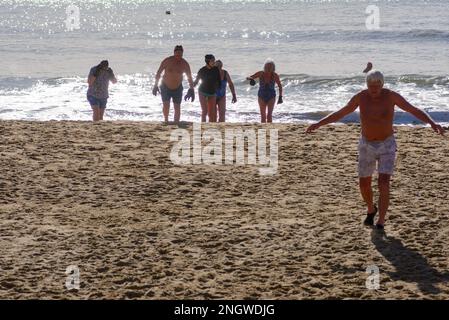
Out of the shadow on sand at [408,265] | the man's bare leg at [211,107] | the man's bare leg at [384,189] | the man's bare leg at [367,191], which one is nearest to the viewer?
the shadow on sand at [408,265]

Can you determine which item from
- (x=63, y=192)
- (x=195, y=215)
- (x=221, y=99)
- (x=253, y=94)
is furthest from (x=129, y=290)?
(x=253, y=94)

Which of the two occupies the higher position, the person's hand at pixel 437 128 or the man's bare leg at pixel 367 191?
the person's hand at pixel 437 128

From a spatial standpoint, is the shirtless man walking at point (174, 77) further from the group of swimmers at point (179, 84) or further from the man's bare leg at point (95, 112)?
the man's bare leg at point (95, 112)

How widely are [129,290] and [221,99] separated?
825cm

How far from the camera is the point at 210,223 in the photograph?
732 cm

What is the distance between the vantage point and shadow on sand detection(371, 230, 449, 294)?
5.95m

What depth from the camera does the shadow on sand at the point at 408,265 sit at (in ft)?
19.5

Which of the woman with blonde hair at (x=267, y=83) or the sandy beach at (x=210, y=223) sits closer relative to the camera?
the sandy beach at (x=210, y=223)

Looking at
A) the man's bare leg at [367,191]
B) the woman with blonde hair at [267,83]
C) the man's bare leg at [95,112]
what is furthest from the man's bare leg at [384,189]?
the man's bare leg at [95,112]

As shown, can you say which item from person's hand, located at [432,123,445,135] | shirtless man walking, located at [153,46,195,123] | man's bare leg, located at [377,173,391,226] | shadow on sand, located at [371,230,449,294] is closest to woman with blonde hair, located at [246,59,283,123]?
shirtless man walking, located at [153,46,195,123]

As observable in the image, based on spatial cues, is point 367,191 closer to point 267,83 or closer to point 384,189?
point 384,189

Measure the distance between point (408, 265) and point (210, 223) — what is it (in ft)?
5.84

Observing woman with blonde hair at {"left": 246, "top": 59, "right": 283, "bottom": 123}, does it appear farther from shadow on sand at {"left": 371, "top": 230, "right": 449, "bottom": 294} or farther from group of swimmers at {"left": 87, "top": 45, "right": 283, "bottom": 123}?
shadow on sand at {"left": 371, "top": 230, "right": 449, "bottom": 294}
